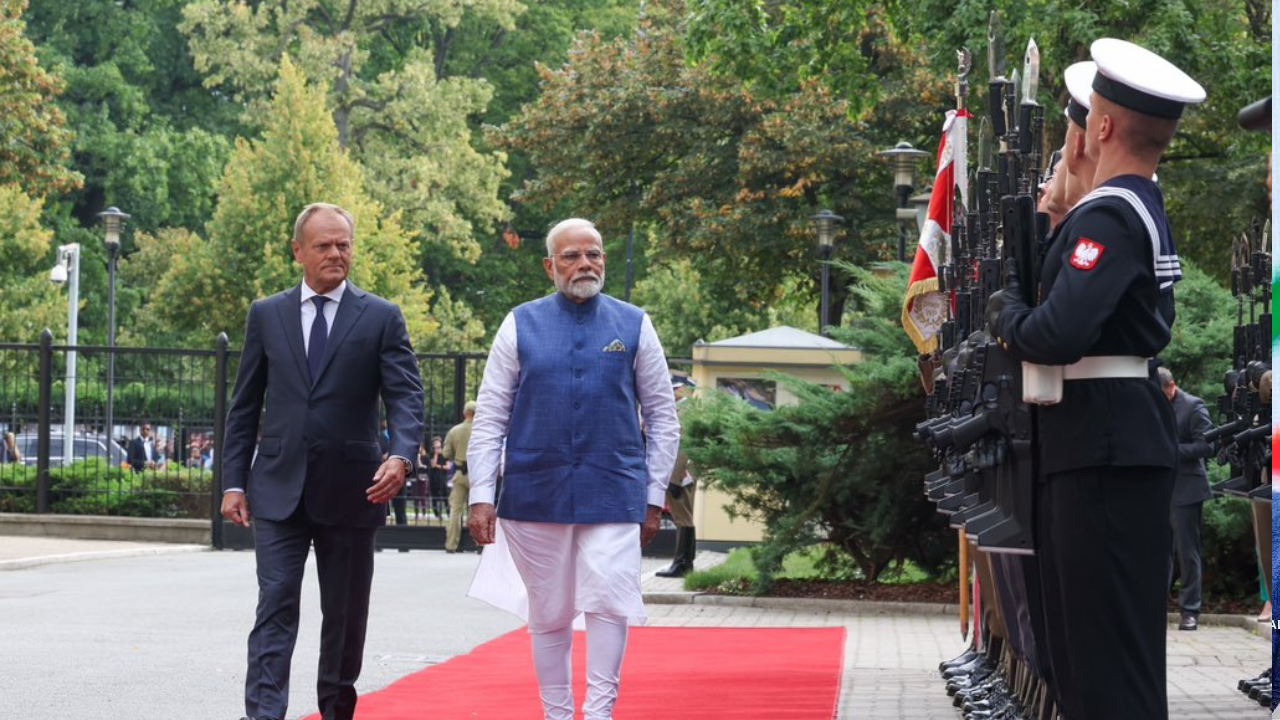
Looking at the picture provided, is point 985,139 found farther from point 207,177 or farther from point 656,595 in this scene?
point 207,177

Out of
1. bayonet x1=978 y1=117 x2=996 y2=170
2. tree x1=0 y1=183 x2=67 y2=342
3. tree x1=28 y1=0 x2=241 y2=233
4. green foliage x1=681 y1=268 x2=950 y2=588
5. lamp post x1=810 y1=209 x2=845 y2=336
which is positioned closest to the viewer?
bayonet x1=978 y1=117 x2=996 y2=170

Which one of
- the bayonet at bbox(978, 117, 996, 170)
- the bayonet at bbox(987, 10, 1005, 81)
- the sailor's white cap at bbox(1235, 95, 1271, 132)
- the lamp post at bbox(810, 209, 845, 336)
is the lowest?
the sailor's white cap at bbox(1235, 95, 1271, 132)

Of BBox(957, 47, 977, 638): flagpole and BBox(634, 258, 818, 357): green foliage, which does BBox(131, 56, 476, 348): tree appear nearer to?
BBox(634, 258, 818, 357): green foliage

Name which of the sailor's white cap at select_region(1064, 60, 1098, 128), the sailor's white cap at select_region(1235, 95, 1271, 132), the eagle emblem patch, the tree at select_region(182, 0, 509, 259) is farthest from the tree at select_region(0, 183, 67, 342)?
the sailor's white cap at select_region(1235, 95, 1271, 132)

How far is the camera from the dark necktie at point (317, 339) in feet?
26.6

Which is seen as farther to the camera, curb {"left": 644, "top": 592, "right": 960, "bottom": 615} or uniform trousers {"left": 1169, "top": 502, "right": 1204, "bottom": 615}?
curb {"left": 644, "top": 592, "right": 960, "bottom": 615}

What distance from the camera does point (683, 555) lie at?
21.2 m

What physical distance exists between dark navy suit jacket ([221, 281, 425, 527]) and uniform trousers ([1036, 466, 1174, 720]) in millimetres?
3087

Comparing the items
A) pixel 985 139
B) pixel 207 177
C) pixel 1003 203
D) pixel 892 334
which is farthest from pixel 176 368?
pixel 207 177

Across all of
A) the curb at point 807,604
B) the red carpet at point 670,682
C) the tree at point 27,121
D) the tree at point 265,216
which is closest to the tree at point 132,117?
the tree at point 265,216

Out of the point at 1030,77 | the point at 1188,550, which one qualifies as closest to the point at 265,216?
the point at 1188,550

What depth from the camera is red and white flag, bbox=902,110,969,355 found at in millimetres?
11312

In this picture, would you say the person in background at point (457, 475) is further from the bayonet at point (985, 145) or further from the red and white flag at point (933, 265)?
the bayonet at point (985, 145)

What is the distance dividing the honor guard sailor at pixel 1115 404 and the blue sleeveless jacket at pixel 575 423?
2.38 meters
